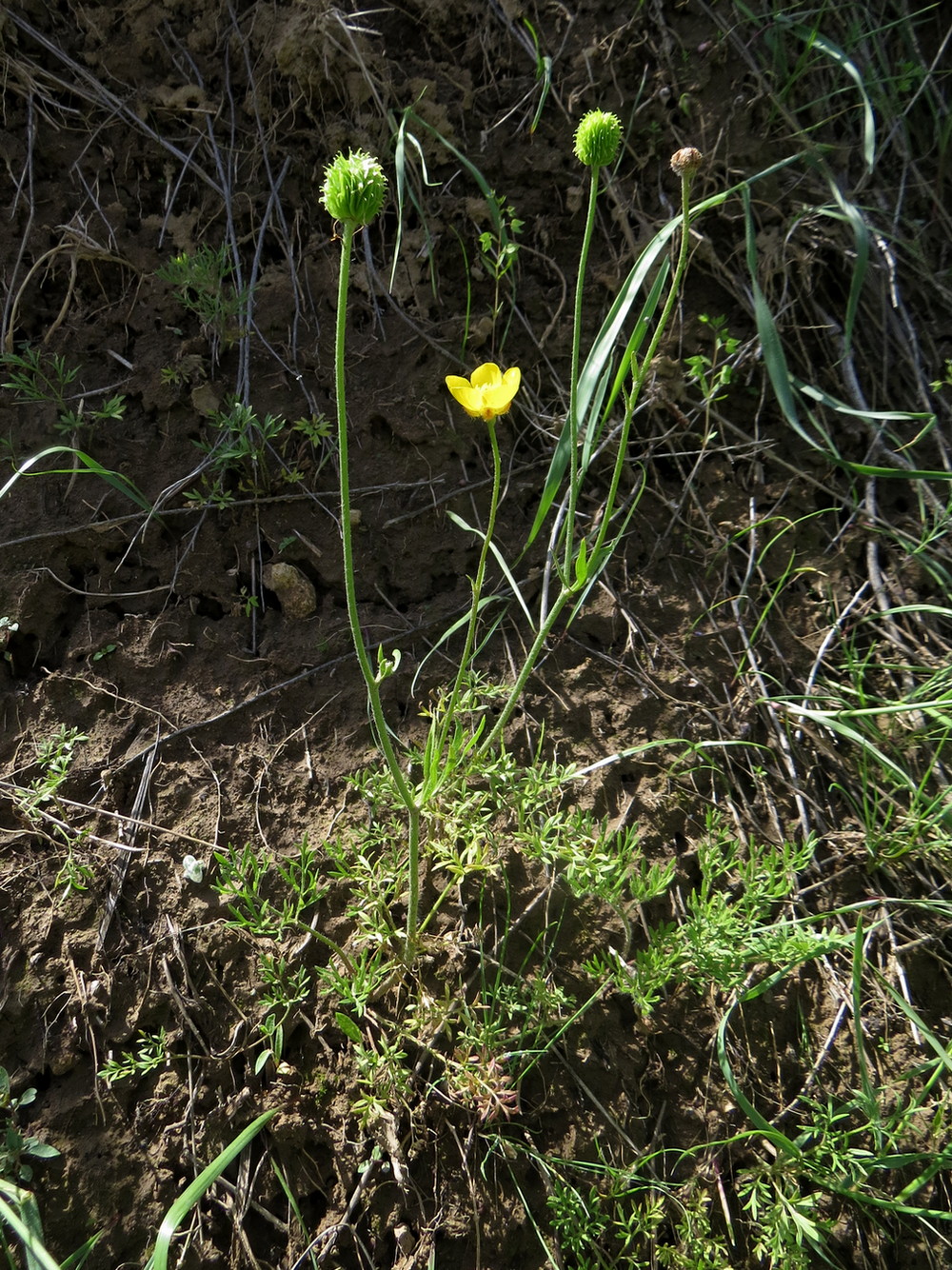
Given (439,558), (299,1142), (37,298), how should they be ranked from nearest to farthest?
1. (299,1142)
2. (439,558)
3. (37,298)

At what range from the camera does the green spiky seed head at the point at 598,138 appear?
126cm

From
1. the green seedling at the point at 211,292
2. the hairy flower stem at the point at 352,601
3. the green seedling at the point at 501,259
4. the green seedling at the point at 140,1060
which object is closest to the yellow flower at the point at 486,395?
the hairy flower stem at the point at 352,601

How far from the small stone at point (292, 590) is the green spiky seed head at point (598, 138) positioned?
1.02 meters

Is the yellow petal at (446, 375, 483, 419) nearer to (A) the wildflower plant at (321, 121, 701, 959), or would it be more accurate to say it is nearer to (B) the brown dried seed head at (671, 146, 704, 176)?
(A) the wildflower plant at (321, 121, 701, 959)

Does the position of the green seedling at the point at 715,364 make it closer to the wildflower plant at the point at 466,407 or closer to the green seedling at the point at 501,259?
the green seedling at the point at 501,259

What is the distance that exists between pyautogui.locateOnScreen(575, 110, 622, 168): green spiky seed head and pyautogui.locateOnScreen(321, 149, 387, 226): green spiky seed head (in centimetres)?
42

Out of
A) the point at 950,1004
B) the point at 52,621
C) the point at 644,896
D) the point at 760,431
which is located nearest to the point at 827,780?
the point at 950,1004

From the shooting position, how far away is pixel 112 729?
1736 millimetres

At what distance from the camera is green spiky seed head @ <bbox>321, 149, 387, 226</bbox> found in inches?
38.6

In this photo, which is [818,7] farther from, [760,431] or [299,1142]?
[299,1142]

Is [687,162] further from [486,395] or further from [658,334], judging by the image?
[486,395]

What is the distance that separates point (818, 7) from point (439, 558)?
1.77 metres

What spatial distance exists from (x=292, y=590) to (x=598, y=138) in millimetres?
1075

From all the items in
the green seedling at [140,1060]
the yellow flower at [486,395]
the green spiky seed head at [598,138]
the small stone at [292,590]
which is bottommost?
the green seedling at [140,1060]
